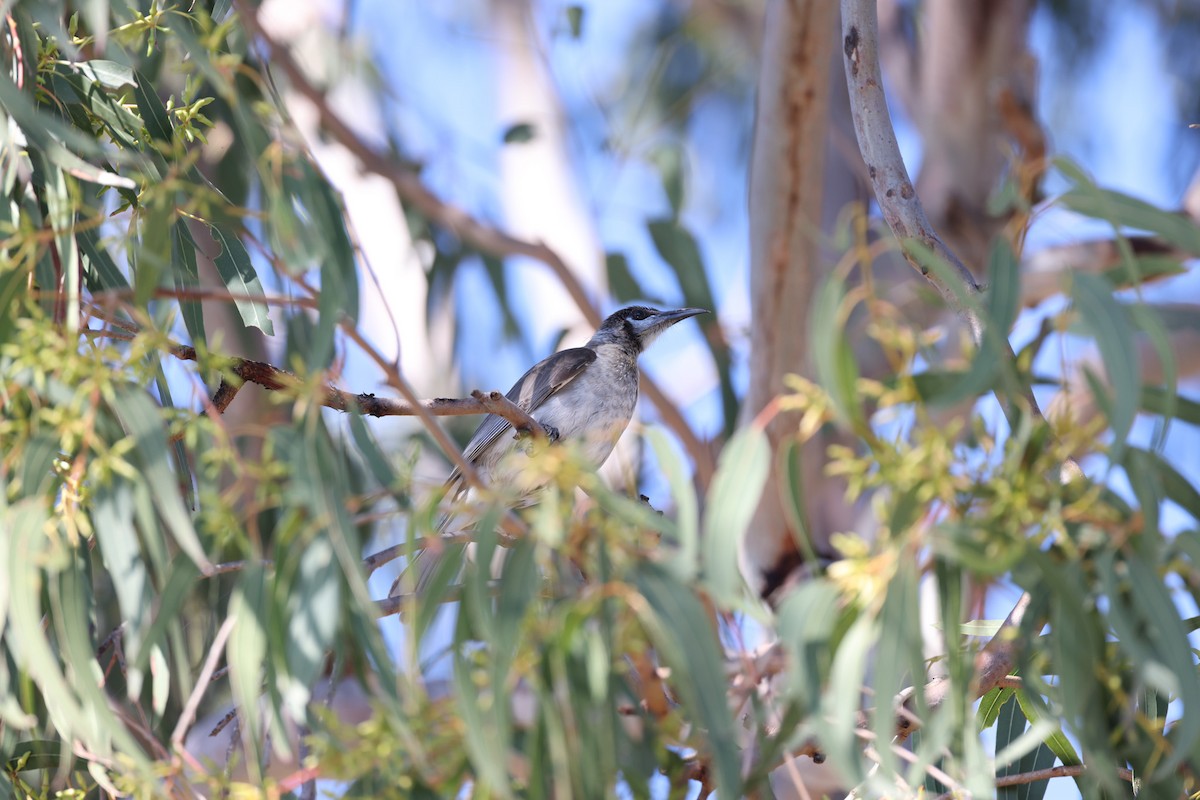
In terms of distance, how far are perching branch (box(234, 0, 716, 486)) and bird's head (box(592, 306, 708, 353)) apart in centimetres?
15

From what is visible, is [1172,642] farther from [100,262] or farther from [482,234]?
[482,234]

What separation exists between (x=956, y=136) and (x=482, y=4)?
2963mm

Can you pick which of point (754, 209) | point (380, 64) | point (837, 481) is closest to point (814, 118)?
point (754, 209)

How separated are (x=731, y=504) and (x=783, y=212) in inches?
115

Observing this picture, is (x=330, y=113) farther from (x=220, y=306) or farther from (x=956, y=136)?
(x=956, y=136)

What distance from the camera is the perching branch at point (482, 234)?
4824 millimetres

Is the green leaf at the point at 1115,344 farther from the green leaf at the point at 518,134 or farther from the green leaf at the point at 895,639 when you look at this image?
the green leaf at the point at 518,134

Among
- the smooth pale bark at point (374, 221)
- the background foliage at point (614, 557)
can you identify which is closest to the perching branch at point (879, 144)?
the background foliage at point (614, 557)

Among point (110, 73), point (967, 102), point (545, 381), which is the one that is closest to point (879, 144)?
point (110, 73)

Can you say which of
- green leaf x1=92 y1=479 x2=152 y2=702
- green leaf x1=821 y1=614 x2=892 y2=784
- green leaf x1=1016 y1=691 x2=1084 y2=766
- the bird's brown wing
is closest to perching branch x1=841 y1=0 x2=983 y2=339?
green leaf x1=1016 y1=691 x2=1084 y2=766

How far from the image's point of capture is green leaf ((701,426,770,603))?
1474 mm

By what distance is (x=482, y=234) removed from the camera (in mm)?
5121

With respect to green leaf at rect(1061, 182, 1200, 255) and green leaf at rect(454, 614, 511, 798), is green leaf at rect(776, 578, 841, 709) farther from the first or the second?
green leaf at rect(1061, 182, 1200, 255)

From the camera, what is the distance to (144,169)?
2.31m
